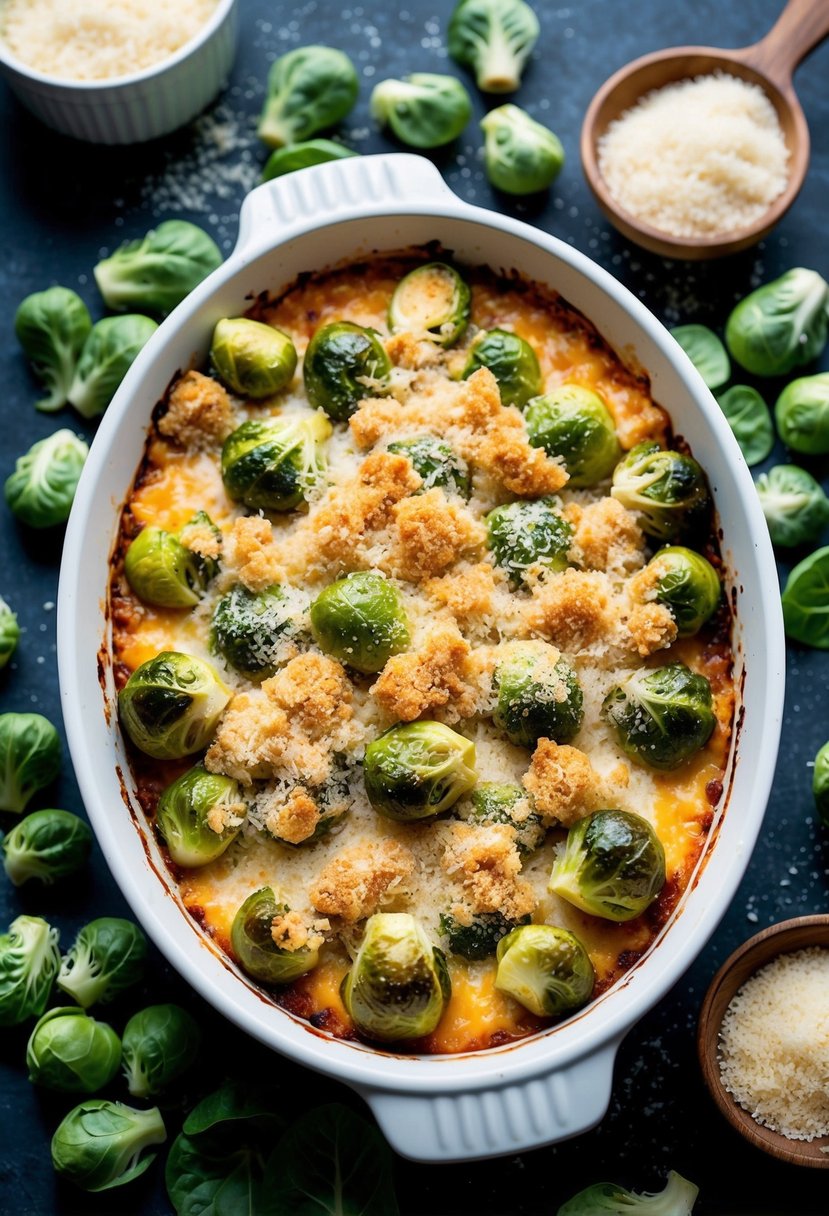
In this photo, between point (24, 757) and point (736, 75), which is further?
point (736, 75)

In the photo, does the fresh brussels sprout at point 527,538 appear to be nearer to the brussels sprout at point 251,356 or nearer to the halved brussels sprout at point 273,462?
the halved brussels sprout at point 273,462

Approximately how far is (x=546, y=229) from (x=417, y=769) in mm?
2433

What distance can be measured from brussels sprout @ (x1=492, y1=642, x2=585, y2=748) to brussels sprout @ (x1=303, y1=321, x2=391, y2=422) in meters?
0.99

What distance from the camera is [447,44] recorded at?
5293 millimetres

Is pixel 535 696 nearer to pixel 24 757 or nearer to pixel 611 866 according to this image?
pixel 611 866

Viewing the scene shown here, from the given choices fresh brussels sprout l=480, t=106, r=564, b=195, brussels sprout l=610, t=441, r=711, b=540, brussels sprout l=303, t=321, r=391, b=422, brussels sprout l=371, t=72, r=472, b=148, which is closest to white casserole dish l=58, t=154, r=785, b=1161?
brussels sprout l=610, t=441, r=711, b=540

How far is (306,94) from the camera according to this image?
5.03 metres

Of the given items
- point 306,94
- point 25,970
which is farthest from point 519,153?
point 25,970

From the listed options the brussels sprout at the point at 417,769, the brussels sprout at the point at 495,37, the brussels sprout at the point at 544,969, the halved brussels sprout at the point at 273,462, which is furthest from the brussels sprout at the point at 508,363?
the brussels sprout at the point at 544,969

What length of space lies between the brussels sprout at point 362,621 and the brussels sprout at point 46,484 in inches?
50.5

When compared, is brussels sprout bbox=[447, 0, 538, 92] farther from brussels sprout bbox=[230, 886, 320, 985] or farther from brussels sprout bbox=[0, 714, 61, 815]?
brussels sprout bbox=[230, 886, 320, 985]

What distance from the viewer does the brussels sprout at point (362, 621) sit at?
155 inches

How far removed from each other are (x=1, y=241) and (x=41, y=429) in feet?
2.63

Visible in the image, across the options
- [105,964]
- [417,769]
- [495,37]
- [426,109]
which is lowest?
[105,964]
